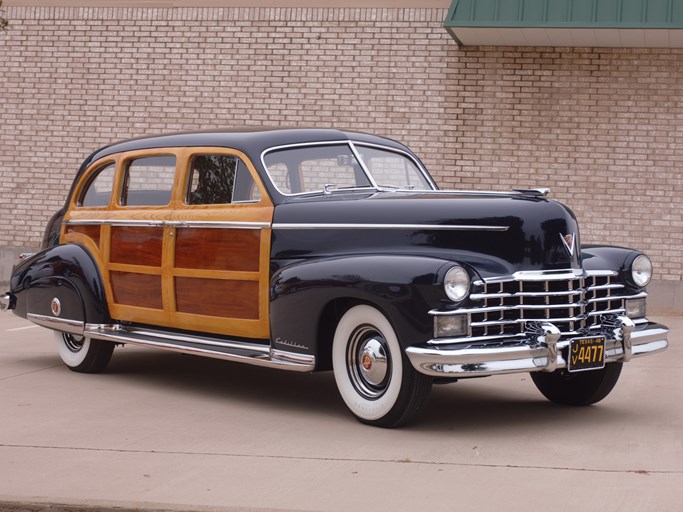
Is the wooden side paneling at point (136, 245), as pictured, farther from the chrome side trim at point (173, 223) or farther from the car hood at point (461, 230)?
the car hood at point (461, 230)

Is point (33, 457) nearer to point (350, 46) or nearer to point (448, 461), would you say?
point (448, 461)

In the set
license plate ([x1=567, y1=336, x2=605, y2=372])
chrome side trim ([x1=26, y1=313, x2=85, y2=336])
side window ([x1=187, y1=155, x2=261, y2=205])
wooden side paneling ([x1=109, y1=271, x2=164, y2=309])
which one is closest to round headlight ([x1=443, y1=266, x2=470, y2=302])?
license plate ([x1=567, y1=336, x2=605, y2=372])

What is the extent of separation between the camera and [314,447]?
5.69 m

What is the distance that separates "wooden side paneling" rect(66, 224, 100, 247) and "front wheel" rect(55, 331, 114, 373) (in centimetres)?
77

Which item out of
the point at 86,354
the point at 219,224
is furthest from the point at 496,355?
the point at 86,354

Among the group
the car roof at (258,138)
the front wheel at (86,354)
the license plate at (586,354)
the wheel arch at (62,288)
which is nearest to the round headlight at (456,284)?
the license plate at (586,354)

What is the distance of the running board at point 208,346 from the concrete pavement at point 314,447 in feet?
1.03

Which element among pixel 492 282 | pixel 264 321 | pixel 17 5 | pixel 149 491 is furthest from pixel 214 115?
pixel 149 491

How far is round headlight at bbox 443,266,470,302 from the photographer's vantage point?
5861 mm

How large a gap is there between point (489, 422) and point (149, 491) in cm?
242

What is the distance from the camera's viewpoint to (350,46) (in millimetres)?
15008

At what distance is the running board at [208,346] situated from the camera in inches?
262

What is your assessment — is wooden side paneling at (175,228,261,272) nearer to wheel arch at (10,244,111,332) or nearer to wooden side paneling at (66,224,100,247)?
wheel arch at (10,244,111,332)

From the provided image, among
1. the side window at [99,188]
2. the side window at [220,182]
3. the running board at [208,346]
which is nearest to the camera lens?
the running board at [208,346]
